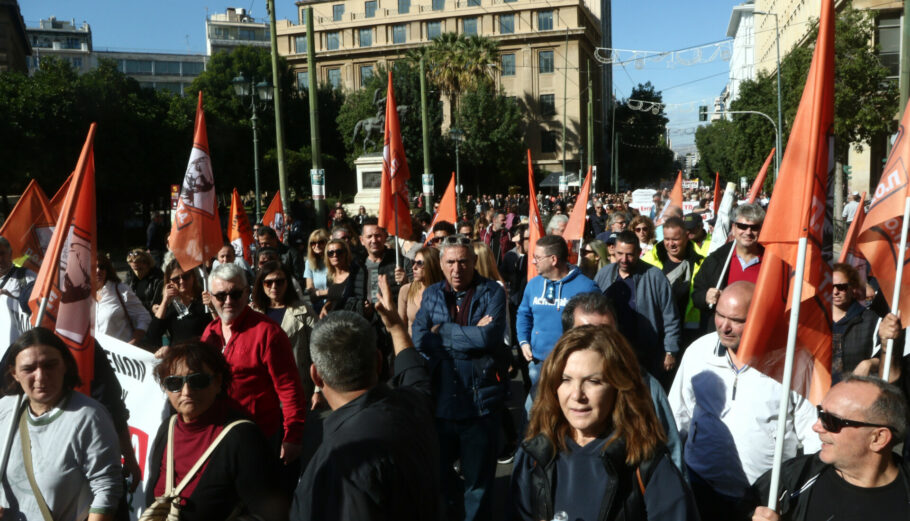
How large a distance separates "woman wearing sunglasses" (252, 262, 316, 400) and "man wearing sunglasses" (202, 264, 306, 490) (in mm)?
967

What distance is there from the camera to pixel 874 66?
78.6 ft

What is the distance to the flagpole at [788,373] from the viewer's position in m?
2.55

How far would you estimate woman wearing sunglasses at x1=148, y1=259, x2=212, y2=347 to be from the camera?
541 cm

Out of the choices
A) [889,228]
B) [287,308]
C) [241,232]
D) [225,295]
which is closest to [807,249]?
[889,228]

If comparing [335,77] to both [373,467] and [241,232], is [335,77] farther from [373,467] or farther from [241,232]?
[373,467]

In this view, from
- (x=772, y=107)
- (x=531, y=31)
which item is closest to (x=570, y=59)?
(x=531, y=31)

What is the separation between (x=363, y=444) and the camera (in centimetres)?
236

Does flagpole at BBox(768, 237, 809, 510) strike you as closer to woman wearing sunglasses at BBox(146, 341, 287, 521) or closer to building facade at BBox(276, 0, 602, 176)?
woman wearing sunglasses at BBox(146, 341, 287, 521)

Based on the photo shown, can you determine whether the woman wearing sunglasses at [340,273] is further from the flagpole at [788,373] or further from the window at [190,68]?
the window at [190,68]

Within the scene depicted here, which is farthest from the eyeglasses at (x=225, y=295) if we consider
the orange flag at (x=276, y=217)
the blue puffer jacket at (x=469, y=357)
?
the orange flag at (x=276, y=217)

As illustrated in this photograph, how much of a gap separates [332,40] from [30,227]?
6766cm

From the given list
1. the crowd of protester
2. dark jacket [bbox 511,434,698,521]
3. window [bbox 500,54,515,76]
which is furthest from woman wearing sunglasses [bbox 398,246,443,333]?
window [bbox 500,54,515,76]

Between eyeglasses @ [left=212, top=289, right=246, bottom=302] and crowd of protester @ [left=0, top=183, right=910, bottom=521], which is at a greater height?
eyeglasses @ [left=212, top=289, right=246, bottom=302]

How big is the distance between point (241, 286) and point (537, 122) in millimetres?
60280
